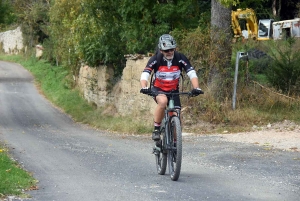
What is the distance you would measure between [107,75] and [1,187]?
14.4 metres

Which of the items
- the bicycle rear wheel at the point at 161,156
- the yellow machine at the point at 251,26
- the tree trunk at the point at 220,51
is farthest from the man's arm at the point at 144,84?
the yellow machine at the point at 251,26

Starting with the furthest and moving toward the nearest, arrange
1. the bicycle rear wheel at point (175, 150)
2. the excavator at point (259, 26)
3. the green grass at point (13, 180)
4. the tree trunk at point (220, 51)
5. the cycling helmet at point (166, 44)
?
the excavator at point (259, 26) → the tree trunk at point (220, 51) → the cycling helmet at point (166, 44) → the bicycle rear wheel at point (175, 150) → the green grass at point (13, 180)

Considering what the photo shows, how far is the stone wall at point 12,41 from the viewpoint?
5358 cm

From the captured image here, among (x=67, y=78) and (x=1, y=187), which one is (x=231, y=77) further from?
(x=67, y=78)

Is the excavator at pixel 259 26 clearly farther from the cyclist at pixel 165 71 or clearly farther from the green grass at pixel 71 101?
the cyclist at pixel 165 71

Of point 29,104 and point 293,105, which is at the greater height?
point 293,105

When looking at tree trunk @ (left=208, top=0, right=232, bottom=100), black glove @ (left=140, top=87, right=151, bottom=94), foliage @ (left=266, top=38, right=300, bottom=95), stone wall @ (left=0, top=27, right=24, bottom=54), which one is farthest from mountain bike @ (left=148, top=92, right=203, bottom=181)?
stone wall @ (left=0, top=27, right=24, bottom=54)

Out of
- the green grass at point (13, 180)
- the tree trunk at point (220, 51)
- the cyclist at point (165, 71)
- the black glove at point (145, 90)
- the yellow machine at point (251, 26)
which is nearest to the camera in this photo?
the green grass at point (13, 180)

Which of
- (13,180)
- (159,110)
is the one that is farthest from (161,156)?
(13,180)

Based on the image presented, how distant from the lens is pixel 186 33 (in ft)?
58.7

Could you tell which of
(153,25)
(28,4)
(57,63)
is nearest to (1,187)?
(153,25)

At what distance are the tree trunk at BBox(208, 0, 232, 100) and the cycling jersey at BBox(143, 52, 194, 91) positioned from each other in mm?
7214

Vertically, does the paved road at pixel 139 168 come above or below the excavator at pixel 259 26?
below

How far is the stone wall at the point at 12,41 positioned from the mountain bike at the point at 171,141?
44317mm
